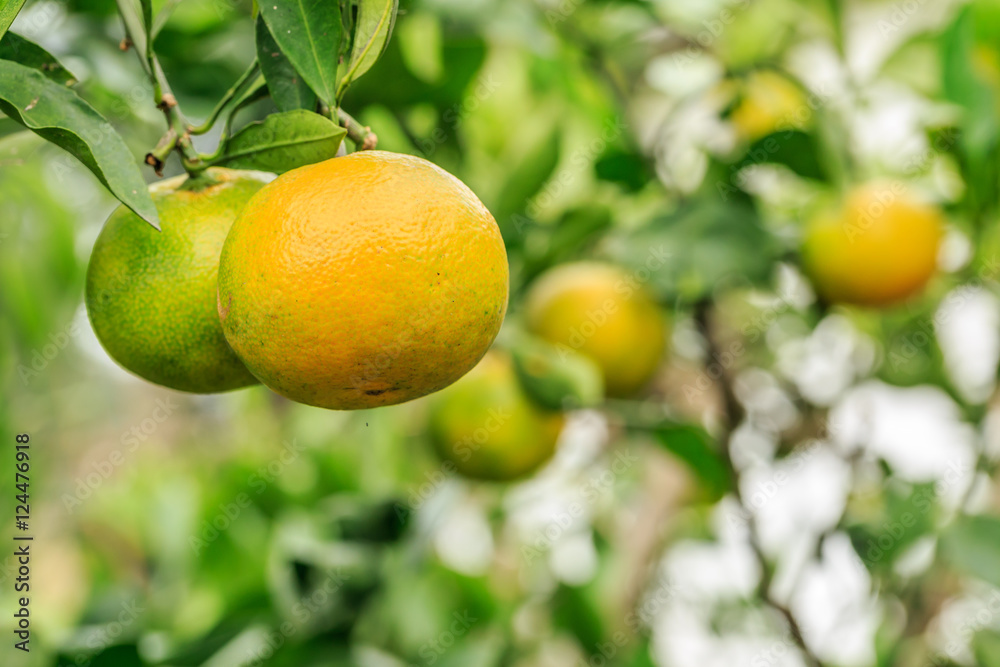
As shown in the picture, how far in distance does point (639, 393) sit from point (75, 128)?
44.4 inches

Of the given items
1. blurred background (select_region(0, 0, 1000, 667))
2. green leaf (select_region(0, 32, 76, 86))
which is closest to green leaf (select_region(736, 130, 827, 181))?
blurred background (select_region(0, 0, 1000, 667))

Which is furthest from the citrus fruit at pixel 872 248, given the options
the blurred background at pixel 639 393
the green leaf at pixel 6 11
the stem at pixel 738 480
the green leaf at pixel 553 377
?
the green leaf at pixel 6 11

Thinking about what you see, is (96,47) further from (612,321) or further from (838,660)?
(838,660)

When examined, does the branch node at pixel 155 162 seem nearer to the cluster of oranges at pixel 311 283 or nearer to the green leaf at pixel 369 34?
the cluster of oranges at pixel 311 283

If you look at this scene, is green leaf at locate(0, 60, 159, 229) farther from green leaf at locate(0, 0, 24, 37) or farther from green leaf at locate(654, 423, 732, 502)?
green leaf at locate(654, 423, 732, 502)

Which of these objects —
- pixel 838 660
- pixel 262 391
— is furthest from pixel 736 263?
pixel 262 391

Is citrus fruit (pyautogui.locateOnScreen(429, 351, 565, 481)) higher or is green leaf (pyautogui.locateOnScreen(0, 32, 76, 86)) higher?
green leaf (pyautogui.locateOnScreen(0, 32, 76, 86))

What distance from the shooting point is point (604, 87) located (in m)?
1.40

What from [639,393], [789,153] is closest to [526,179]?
[789,153]

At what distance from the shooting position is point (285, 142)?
50cm

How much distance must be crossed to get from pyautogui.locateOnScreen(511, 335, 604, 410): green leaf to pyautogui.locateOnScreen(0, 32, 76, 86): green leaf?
2.15 feet

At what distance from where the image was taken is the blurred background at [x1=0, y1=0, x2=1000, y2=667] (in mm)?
1081

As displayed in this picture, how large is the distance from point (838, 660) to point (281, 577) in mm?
991

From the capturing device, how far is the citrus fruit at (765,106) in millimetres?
1256
